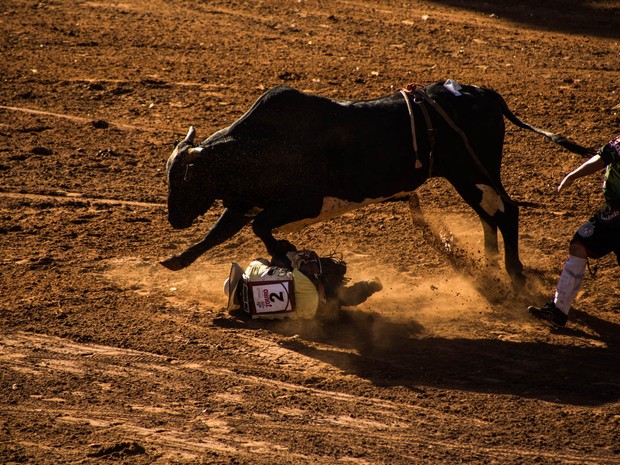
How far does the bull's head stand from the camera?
7.62 m

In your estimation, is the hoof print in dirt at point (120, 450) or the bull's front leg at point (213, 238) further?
the bull's front leg at point (213, 238)

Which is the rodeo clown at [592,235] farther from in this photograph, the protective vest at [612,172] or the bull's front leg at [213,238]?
the bull's front leg at [213,238]

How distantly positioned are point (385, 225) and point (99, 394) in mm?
4027

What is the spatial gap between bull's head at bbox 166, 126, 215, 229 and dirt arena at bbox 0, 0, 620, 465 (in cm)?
79

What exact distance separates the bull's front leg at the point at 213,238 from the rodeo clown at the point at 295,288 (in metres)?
0.53

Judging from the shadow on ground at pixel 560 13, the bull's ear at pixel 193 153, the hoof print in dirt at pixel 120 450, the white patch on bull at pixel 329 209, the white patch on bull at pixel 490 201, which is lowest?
the hoof print in dirt at pixel 120 450

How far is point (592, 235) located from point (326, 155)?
7.10 ft

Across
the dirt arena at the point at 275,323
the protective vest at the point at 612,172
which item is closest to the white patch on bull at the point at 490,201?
the dirt arena at the point at 275,323

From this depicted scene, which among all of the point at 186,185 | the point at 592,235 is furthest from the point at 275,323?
the point at 592,235

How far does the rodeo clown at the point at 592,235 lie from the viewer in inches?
263

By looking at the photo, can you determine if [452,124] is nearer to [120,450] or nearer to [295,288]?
[295,288]

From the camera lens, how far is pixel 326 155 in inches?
300

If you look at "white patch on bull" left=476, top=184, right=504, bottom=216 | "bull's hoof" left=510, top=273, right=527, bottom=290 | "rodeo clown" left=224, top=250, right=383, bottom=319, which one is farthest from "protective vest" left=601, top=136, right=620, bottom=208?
"rodeo clown" left=224, top=250, right=383, bottom=319

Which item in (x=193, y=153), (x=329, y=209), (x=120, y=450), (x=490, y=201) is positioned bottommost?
(x=120, y=450)
